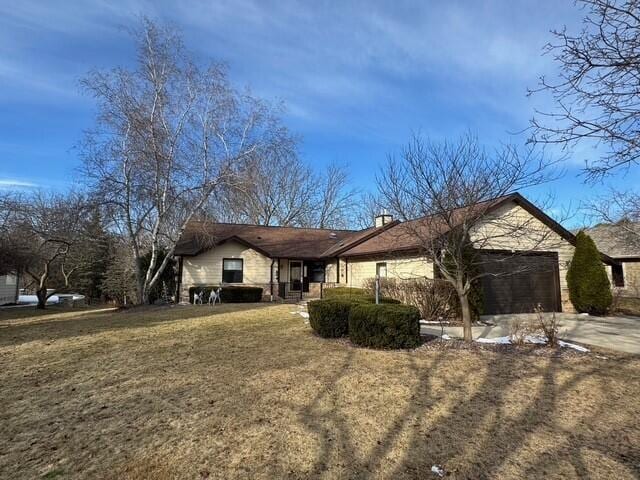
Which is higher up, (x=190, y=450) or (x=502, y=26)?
(x=502, y=26)

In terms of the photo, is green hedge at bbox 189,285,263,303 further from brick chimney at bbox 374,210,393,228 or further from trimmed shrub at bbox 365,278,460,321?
trimmed shrub at bbox 365,278,460,321

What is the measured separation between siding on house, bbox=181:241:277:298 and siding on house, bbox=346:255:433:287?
15.9ft

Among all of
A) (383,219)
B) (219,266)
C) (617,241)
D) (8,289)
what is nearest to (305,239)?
(383,219)

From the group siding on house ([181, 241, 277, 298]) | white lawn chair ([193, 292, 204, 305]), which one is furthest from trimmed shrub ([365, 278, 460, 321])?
siding on house ([181, 241, 277, 298])

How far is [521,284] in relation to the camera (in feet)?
48.3

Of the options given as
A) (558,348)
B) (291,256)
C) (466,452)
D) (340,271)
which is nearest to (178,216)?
(291,256)

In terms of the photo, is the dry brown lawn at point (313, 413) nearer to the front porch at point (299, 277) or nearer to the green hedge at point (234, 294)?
the green hedge at point (234, 294)

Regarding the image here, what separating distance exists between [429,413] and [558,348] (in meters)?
4.58

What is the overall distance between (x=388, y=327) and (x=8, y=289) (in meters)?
27.0

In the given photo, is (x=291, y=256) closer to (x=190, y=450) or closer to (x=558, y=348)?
(x=558, y=348)

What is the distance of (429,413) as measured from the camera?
4266 millimetres

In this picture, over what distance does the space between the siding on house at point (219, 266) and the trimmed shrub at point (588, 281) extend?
13.9 m

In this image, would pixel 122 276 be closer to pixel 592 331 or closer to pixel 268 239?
pixel 268 239

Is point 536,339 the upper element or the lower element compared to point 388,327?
lower
